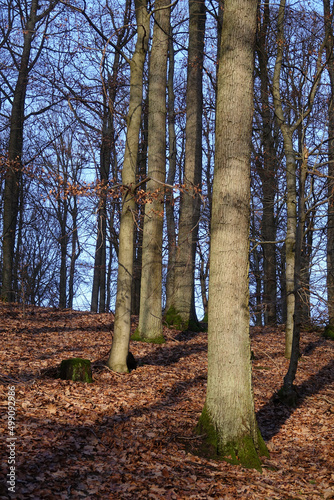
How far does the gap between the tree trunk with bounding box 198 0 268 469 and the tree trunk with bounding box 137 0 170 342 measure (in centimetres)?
490

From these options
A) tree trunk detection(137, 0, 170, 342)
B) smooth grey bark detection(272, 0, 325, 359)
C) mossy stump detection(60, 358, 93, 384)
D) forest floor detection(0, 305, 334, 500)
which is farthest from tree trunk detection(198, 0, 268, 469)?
tree trunk detection(137, 0, 170, 342)

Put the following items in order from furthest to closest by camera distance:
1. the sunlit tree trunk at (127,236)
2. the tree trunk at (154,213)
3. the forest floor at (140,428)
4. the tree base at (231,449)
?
1. the tree trunk at (154,213)
2. the sunlit tree trunk at (127,236)
3. the tree base at (231,449)
4. the forest floor at (140,428)

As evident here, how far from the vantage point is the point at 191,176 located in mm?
13398

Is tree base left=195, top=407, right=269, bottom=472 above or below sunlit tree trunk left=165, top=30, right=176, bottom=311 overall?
below

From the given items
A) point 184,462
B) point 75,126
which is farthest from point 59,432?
point 75,126

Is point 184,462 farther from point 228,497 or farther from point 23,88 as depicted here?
point 23,88

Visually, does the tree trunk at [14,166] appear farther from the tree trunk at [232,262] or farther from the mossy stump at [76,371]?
the tree trunk at [232,262]

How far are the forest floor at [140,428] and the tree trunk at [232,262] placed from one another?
0.41 meters

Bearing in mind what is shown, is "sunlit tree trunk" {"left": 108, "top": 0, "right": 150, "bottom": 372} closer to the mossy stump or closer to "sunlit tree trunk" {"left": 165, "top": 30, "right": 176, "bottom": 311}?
the mossy stump

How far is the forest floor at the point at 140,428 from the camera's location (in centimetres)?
423

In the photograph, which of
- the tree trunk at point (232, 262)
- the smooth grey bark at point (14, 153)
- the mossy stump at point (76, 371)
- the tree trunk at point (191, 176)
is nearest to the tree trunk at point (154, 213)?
the tree trunk at point (191, 176)

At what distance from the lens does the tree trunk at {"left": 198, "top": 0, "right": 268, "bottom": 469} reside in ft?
16.6

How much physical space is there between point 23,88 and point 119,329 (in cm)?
1135

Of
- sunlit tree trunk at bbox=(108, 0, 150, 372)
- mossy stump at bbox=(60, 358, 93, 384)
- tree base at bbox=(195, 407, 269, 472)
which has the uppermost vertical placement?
sunlit tree trunk at bbox=(108, 0, 150, 372)
